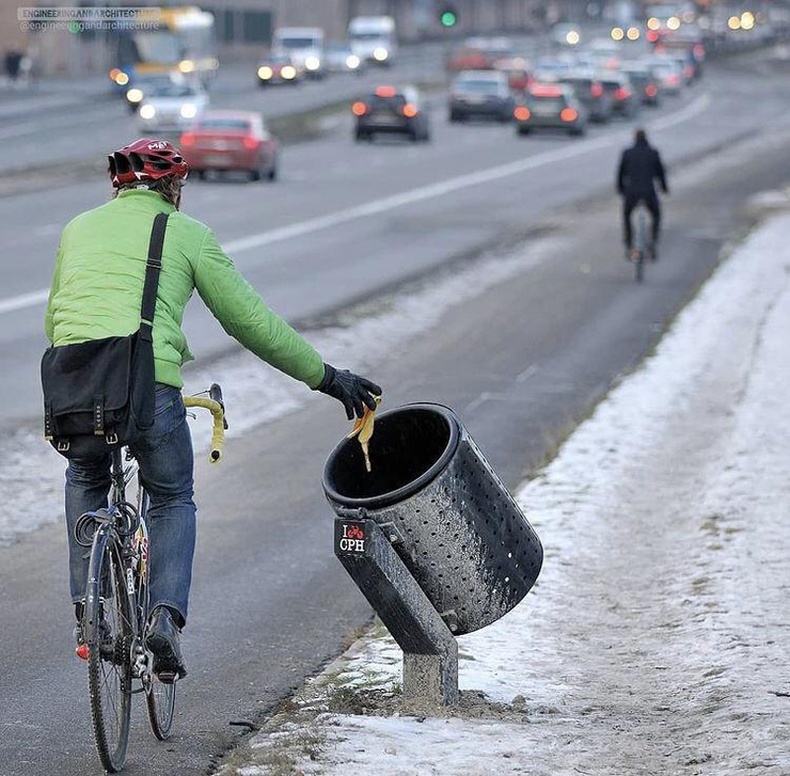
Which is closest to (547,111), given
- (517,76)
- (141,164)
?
(517,76)

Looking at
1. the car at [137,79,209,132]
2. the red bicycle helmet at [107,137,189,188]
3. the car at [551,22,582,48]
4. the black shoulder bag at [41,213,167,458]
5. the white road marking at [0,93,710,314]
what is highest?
the red bicycle helmet at [107,137,189,188]

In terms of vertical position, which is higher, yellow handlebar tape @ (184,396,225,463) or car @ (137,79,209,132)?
yellow handlebar tape @ (184,396,225,463)

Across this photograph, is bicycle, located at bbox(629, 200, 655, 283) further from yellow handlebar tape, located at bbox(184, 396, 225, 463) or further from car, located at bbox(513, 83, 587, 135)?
car, located at bbox(513, 83, 587, 135)

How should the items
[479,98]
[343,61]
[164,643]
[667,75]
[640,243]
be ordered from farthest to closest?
[343,61], [667,75], [479,98], [640,243], [164,643]

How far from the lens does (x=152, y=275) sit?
5469 mm

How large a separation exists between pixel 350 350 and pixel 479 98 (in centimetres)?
4625

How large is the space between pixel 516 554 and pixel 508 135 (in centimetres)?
5353

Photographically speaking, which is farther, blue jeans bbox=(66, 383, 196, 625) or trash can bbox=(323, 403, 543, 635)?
trash can bbox=(323, 403, 543, 635)

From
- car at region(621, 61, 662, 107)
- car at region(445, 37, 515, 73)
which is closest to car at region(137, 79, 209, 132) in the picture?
car at region(621, 61, 662, 107)

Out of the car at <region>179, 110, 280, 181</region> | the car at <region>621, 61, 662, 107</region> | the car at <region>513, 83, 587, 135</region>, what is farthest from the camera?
the car at <region>621, 61, 662, 107</region>

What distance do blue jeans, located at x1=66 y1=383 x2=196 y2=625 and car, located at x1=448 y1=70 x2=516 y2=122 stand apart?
189 feet

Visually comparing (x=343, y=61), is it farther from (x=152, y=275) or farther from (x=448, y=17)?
(x=152, y=275)

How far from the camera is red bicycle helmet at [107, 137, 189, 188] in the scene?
18.6ft

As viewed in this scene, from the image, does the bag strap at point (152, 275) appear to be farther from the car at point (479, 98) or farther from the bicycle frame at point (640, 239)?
the car at point (479, 98)
